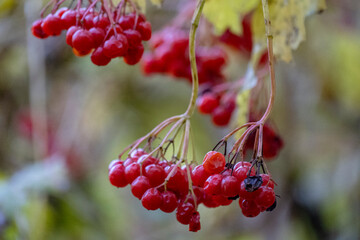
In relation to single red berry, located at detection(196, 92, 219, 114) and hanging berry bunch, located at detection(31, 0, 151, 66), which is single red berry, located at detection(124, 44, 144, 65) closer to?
hanging berry bunch, located at detection(31, 0, 151, 66)

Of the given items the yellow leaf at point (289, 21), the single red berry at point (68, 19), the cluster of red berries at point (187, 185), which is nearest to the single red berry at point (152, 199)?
the cluster of red berries at point (187, 185)

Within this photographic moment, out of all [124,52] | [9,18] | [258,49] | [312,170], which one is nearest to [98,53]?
[124,52]

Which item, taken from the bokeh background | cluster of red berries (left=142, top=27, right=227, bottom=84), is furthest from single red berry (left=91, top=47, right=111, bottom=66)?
the bokeh background

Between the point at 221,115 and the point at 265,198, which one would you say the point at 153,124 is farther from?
the point at 265,198

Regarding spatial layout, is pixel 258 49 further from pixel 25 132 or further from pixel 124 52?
pixel 25 132

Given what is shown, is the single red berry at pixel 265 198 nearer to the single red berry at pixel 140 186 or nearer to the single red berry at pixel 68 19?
the single red berry at pixel 140 186

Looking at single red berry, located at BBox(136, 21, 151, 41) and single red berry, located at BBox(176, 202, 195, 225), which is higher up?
single red berry, located at BBox(136, 21, 151, 41)
